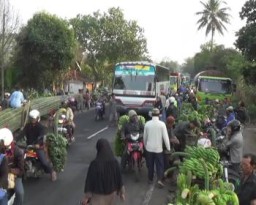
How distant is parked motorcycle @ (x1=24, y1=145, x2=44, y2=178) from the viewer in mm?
11375

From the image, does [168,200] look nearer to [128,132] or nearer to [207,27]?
[128,132]

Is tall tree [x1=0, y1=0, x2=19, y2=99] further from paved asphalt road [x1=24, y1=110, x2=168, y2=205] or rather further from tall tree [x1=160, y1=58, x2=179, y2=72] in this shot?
tall tree [x1=160, y1=58, x2=179, y2=72]

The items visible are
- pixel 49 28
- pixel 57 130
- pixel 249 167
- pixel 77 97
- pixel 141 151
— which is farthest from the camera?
pixel 49 28

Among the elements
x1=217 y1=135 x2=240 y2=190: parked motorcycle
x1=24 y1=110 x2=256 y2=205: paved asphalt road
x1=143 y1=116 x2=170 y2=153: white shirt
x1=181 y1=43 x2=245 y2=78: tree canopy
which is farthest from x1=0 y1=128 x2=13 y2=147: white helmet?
x1=181 y1=43 x2=245 y2=78: tree canopy

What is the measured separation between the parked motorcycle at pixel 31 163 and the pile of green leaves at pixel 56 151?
41 centimetres

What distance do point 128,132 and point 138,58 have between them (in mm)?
47258

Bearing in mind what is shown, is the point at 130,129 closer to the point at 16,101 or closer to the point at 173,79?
the point at 16,101

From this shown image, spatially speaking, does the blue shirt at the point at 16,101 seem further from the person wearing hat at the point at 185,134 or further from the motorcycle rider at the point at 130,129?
the person wearing hat at the point at 185,134

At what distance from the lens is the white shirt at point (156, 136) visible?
11.5 metres

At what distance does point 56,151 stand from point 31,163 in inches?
34.7

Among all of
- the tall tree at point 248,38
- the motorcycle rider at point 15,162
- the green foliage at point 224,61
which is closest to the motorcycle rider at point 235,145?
the motorcycle rider at point 15,162

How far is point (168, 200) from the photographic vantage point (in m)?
10.5

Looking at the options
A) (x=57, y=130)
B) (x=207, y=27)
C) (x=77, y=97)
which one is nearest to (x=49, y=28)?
(x=77, y=97)

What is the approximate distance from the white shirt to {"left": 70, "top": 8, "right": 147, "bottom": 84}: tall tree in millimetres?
47198
